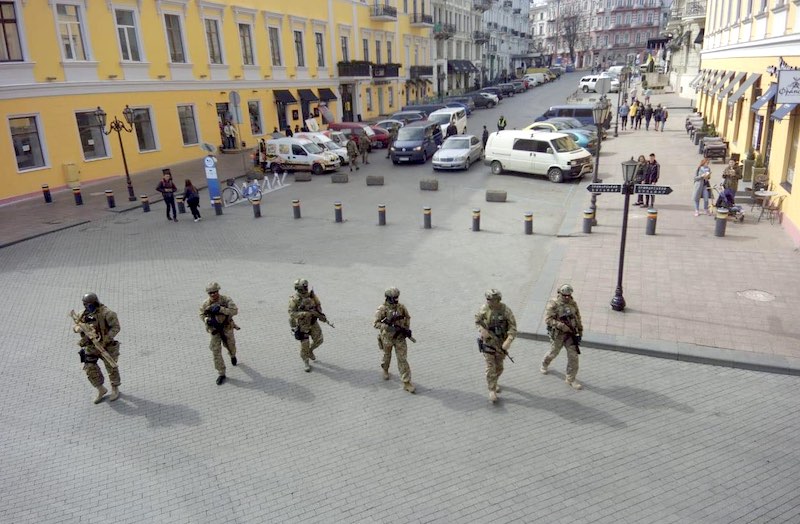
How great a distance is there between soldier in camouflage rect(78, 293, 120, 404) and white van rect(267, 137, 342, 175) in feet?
59.4

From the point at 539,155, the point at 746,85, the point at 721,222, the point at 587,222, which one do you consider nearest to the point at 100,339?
the point at 587,222

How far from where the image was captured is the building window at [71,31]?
21938mm

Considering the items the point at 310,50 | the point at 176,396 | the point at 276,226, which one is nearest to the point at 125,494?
the point at 176,396

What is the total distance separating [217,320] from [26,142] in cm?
1890

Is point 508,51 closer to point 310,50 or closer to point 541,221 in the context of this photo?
point 310,50


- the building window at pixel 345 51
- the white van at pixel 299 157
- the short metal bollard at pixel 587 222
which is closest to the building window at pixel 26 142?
the white van at pixel 299 157

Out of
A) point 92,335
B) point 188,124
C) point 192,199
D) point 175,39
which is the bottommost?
point 92,335

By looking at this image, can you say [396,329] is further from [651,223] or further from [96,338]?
[651,223]

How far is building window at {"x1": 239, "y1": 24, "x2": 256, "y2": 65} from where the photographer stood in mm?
31587

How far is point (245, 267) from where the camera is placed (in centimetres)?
1312

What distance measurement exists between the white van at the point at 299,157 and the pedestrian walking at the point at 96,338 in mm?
18103

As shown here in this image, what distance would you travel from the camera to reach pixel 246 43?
32.1 metres

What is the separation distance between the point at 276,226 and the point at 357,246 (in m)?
3.66

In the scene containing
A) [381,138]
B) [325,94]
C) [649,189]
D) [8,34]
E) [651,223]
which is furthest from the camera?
[325,94]
